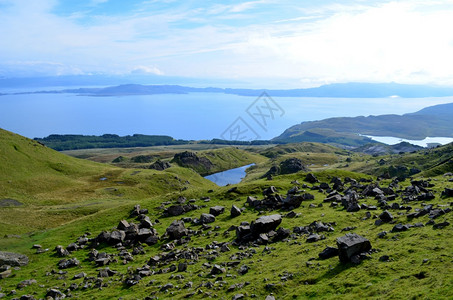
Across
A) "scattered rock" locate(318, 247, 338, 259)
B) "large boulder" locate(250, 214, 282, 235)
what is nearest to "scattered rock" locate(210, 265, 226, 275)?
"scattered rock" locate(318, 247, 338, 259)

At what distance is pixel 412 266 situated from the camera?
22.1 meters

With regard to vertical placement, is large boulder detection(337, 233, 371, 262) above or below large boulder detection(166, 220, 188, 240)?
above

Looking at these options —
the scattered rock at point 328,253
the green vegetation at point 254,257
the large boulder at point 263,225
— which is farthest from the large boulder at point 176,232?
the scattered rock at point 328,253

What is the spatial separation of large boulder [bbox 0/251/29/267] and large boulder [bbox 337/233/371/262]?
3510cm

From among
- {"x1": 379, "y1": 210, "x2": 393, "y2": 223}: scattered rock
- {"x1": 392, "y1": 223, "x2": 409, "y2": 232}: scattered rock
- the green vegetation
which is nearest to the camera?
the green vegetation

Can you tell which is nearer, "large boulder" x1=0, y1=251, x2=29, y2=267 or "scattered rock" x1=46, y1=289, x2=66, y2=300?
"scattered rock" x1=46, y1=289, x2=66, y2=300

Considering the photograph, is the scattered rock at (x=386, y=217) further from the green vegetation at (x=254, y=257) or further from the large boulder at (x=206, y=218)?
the large boulder at (x=206, y=218)

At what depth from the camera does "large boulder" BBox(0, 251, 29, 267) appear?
3747 cm

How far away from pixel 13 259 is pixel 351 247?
36.8m

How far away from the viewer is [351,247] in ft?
80.2

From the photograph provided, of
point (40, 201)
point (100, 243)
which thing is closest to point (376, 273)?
point (100, 243)

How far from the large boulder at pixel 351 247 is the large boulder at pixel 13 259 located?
115 ft

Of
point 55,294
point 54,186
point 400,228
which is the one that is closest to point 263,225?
point 400,228

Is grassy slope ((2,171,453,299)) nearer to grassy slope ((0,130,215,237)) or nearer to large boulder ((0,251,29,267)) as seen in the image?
large boulder ((0,251,29,267))
